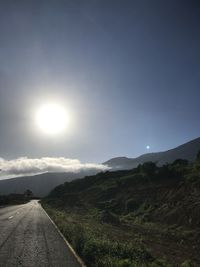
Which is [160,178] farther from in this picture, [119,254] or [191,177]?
[119,254]

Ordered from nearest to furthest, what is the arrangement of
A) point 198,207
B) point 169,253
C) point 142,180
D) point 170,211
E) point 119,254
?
point 119,254, point 169,253, point 198,207, point 170,211, point 142,180

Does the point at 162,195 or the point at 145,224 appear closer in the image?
the point at 145,224

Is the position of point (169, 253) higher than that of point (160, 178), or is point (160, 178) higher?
point (160, 178)

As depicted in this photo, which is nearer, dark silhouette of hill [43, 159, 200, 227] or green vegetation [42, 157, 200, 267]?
green vegetation [42, 157, 200, 267]

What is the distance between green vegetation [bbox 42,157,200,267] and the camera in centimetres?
1260

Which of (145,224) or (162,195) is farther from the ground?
(162,195)

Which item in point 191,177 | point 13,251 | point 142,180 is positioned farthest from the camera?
point 142,180

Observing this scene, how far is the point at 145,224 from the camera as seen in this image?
35.4 metres

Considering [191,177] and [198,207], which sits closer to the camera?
[198,207]

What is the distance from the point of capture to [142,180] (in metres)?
61.4

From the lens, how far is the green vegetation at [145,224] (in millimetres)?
12602

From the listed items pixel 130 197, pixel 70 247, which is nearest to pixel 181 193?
pixel 130 197

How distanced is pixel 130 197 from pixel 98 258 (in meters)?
43.2

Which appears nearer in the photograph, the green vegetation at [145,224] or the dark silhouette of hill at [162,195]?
the green vegetation at [145,224]
